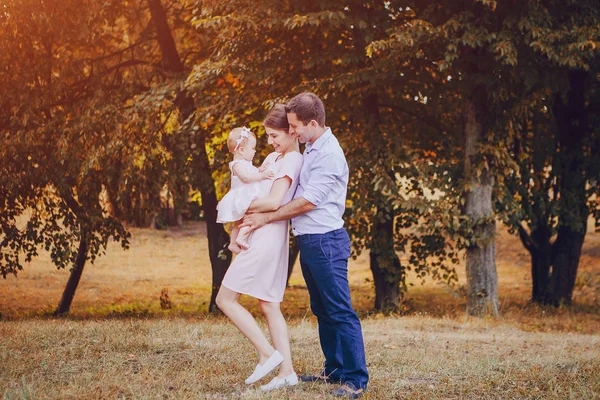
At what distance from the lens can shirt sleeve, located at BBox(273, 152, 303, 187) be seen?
198 inches

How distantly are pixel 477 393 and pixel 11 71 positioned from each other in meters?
11.7

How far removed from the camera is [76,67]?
48.4 feet

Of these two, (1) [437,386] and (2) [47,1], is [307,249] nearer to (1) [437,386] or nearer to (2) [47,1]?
(1) [437,386]

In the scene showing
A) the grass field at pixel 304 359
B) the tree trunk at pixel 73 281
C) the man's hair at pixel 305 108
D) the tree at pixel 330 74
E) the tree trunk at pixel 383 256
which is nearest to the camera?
the man's hair at pixel 305 108

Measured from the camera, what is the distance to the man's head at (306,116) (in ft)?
16.1

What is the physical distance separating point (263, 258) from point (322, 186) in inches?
26.9

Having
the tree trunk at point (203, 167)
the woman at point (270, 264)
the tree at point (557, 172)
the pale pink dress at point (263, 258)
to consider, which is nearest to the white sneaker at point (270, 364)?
the woman at point (270, 264)

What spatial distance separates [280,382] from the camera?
519 cm

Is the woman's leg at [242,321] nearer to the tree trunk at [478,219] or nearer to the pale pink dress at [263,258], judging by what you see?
the pale pink dress at [263,258]

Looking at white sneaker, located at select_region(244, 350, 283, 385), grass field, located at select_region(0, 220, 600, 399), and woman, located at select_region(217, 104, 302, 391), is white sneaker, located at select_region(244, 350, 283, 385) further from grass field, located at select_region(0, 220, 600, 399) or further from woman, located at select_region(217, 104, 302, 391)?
grass field, located at select_region(0, 220, 600, 399)

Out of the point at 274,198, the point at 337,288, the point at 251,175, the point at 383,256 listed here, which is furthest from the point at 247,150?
the point at 383,256

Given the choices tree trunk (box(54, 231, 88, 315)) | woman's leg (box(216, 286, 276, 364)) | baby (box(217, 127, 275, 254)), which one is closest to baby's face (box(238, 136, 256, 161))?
baby (box(217, 127, 275, 254))

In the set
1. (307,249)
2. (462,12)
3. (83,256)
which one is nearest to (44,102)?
(83,256)

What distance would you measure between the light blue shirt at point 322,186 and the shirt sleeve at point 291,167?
46 millimetres
